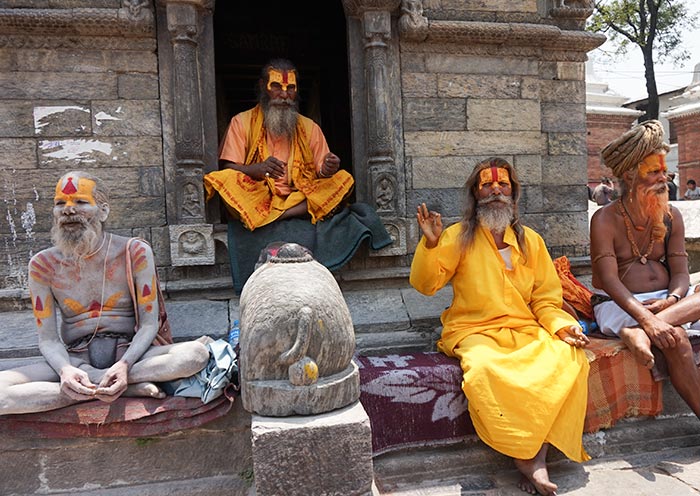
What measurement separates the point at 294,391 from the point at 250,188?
88.4 inches

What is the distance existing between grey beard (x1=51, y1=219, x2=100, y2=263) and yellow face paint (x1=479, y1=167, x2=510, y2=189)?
2.29m

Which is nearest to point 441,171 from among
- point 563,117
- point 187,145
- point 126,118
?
point 563,117

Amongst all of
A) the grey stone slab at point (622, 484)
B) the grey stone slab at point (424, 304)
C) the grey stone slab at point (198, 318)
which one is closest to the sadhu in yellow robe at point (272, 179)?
the grey stone slab at point (198, 318)

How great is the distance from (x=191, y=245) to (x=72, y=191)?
1401mm

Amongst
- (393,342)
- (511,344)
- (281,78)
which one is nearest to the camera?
(511,344)

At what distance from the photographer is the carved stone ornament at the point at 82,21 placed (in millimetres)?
3814

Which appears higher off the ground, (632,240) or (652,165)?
(652,165)

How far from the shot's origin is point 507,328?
3074 mm

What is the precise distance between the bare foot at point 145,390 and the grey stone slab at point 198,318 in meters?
1.08

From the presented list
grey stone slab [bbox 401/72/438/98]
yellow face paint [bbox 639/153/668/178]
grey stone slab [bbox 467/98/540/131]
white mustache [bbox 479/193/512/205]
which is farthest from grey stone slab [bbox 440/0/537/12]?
white mustache [bbox 479/193/512/205]

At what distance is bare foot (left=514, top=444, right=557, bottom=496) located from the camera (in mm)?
2531

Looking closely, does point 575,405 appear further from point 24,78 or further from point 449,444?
point 24,78

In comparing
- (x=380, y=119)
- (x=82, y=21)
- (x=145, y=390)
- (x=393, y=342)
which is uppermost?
(x=82, y=21)

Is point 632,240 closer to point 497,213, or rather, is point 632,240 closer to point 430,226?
point 497,213
